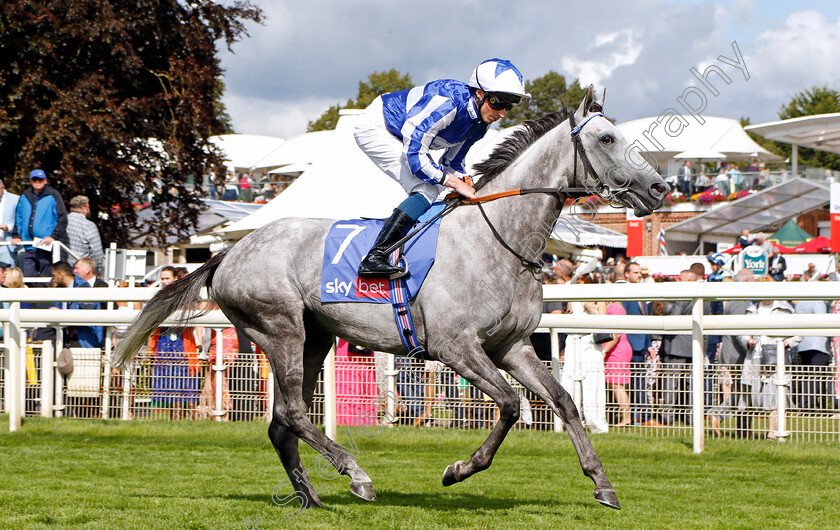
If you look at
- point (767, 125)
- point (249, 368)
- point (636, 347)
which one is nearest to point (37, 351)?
point (249, 368)

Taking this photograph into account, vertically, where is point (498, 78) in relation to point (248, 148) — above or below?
below

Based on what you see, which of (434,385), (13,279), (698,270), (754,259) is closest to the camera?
(434,385)

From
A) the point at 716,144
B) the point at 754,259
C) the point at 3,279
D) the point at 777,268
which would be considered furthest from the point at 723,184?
the point at 3,279

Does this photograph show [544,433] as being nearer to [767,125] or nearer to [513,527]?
[513,527]

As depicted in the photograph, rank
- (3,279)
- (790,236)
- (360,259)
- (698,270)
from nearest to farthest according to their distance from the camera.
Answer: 1. (360,259)
2. (3,279)
3. (698,270)
4. (790,236)

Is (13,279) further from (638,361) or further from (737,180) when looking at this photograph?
(737,180)

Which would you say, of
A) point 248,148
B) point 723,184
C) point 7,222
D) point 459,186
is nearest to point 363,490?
point 459,186

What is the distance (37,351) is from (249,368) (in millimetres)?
1890

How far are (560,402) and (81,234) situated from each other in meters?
7.21

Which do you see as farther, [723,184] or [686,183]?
[686,183]

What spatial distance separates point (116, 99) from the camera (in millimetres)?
13312

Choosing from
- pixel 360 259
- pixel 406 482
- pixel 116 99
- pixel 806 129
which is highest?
pixel 116 99

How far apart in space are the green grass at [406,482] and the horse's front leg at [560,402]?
16 centimetres

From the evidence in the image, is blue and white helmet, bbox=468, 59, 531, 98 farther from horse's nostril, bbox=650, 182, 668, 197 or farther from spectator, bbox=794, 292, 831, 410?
spectator, bbox=794, 292, 831, 410
